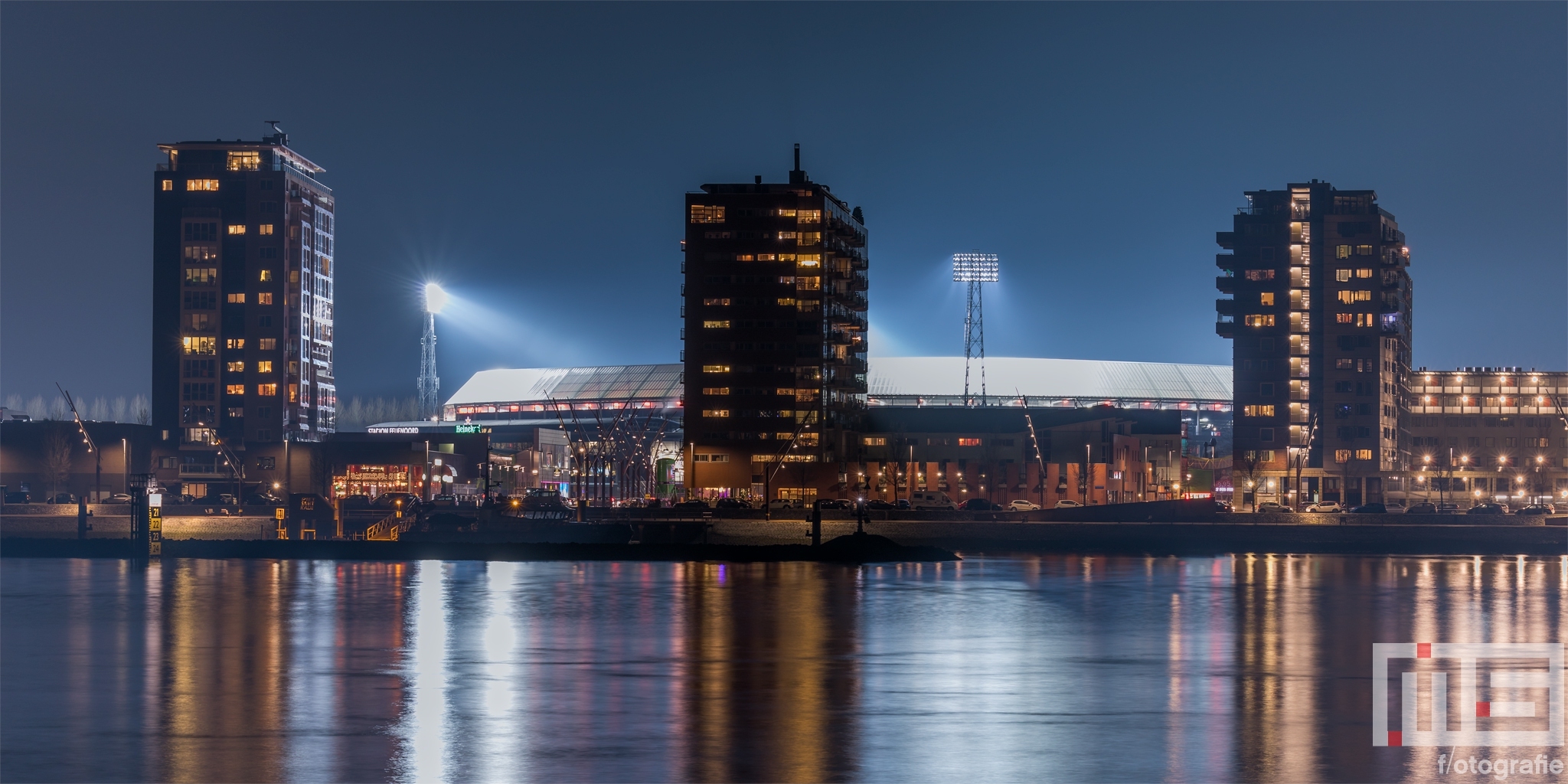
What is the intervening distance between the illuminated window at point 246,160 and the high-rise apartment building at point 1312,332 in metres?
121

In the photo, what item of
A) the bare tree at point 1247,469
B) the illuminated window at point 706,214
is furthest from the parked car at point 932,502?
the illuminated window at point 706,214

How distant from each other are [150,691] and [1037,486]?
496 ft

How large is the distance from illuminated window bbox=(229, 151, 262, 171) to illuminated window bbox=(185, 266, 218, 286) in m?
13.6

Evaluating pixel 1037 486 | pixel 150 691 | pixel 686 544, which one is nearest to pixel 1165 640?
pixel 150 691

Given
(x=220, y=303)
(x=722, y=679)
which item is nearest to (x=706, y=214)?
(x=220, y=303)

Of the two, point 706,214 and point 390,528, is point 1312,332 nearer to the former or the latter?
point 706,214

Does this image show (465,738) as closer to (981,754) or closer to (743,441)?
(981,754)

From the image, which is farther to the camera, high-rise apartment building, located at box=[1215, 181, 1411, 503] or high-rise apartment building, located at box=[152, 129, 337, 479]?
high-rise apartment building, located at box=[152, 129, 337, 479]

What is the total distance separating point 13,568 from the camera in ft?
321

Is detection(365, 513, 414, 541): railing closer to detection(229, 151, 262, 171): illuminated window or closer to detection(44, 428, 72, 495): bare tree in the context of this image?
detection(44, 428, 72, 495): bare tree

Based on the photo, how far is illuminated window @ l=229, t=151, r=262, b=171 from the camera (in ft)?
636

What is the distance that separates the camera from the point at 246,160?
194250 mm

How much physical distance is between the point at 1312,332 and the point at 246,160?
134550 mm

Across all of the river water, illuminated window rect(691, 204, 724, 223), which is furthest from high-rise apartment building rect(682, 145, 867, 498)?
the river water
